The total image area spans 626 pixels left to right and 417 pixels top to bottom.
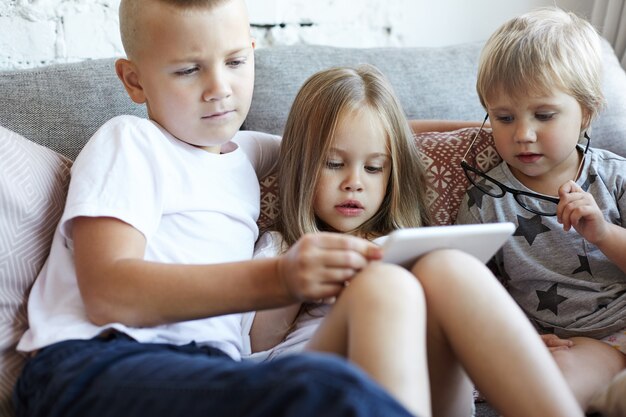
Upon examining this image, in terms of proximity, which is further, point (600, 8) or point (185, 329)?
point (600, 8)

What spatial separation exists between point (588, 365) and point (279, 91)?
0.90m

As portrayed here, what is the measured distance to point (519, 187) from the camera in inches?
62.6

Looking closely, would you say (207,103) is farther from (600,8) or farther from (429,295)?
(600,8)

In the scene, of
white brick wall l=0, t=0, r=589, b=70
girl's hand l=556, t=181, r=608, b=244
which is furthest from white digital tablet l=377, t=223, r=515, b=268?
white brick wall l=0, t=0, r=589, b=70

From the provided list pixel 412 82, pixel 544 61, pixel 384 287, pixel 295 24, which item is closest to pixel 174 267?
pixel 384 287

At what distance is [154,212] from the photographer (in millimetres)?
1222

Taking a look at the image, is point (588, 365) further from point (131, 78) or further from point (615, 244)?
point (131, 78)

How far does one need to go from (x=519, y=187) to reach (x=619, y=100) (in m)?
0.55

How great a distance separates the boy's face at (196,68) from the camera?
1269mm

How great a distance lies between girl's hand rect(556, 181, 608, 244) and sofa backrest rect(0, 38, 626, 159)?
1.76 ft

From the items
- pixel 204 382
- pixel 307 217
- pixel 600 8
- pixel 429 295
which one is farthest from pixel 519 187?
pixel 600 8

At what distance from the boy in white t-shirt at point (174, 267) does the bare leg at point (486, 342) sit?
124 mm

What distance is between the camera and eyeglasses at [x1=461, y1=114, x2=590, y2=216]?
155cm

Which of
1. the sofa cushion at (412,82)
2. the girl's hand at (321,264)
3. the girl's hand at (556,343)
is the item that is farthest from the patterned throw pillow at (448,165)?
the girl's hand at (321,264)
